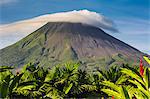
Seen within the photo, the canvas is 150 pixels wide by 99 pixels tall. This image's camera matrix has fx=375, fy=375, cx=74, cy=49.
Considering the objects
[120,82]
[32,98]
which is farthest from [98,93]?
[32,98]

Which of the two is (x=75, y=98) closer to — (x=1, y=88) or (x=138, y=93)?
(x=1, y=88)

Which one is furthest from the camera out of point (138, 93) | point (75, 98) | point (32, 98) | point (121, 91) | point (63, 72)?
point (63, 72)

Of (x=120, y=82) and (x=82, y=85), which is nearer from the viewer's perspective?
(x=120, y=82)

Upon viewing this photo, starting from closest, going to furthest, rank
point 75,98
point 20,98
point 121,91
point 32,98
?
point 121,91
point 20,98
point 32,98
point 75,98

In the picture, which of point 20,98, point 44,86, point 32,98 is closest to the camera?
point 20,98

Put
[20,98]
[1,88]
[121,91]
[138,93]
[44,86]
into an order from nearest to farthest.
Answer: [121,91] < [138,93] < [1,88] < [20,98] < [44,86]

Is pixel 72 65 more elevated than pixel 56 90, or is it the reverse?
pixel 72 65

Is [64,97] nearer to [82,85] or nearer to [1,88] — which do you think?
[82,85]

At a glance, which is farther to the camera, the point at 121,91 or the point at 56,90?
the point at 56,90

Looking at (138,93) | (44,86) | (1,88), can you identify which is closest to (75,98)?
(44,86)
